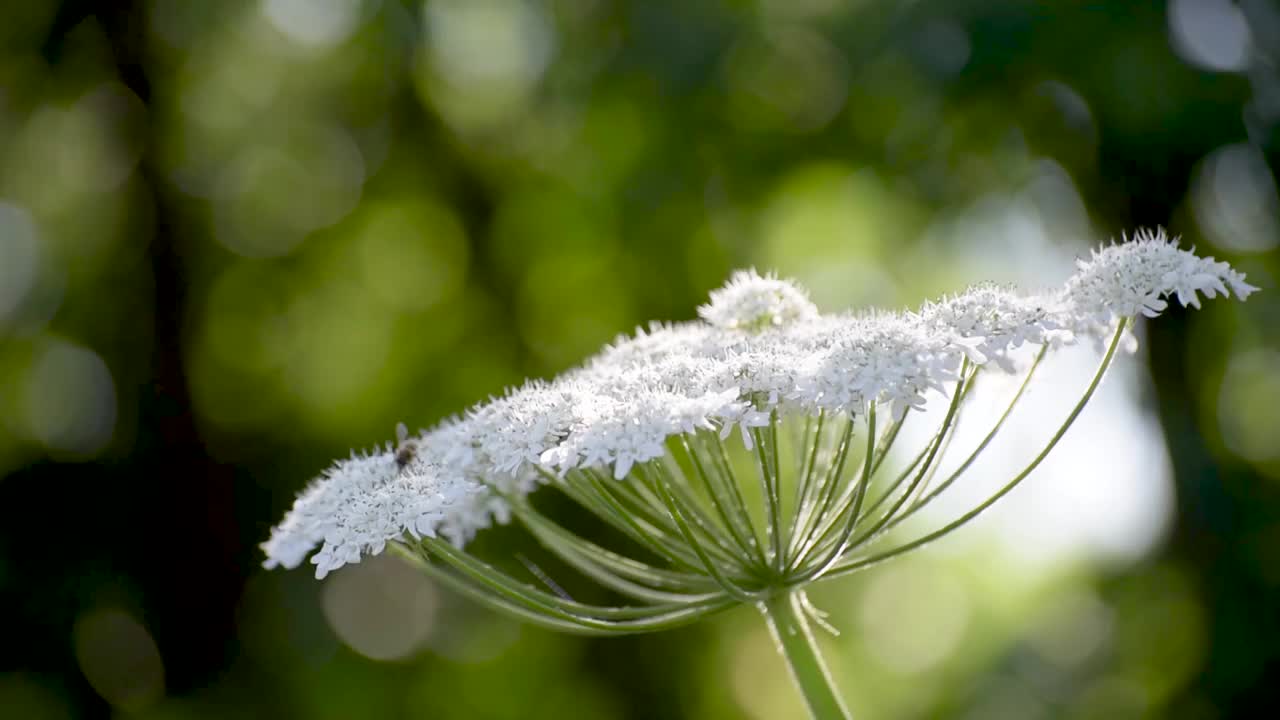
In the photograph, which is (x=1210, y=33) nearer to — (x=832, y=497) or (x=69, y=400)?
(x=832, y=497)

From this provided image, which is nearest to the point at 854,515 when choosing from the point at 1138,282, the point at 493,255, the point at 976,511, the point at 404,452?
the point at 976,511

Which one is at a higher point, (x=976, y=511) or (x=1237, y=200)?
(x=1237, y=200)

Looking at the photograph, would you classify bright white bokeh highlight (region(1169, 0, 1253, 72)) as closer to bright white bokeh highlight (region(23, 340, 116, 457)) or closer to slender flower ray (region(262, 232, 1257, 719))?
slender flower ray (region(262, 232, 1257, 719))

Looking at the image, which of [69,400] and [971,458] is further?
[69,400]

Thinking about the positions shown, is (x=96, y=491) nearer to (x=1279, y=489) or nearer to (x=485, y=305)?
(x=485, y=305)

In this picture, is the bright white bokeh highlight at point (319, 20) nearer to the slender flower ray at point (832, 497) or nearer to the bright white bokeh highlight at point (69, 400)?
the bright white bokeh highlight at point (69, 400)

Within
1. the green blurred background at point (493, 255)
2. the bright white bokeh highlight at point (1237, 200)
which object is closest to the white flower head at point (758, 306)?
the green blurred background at point (493, 255)
